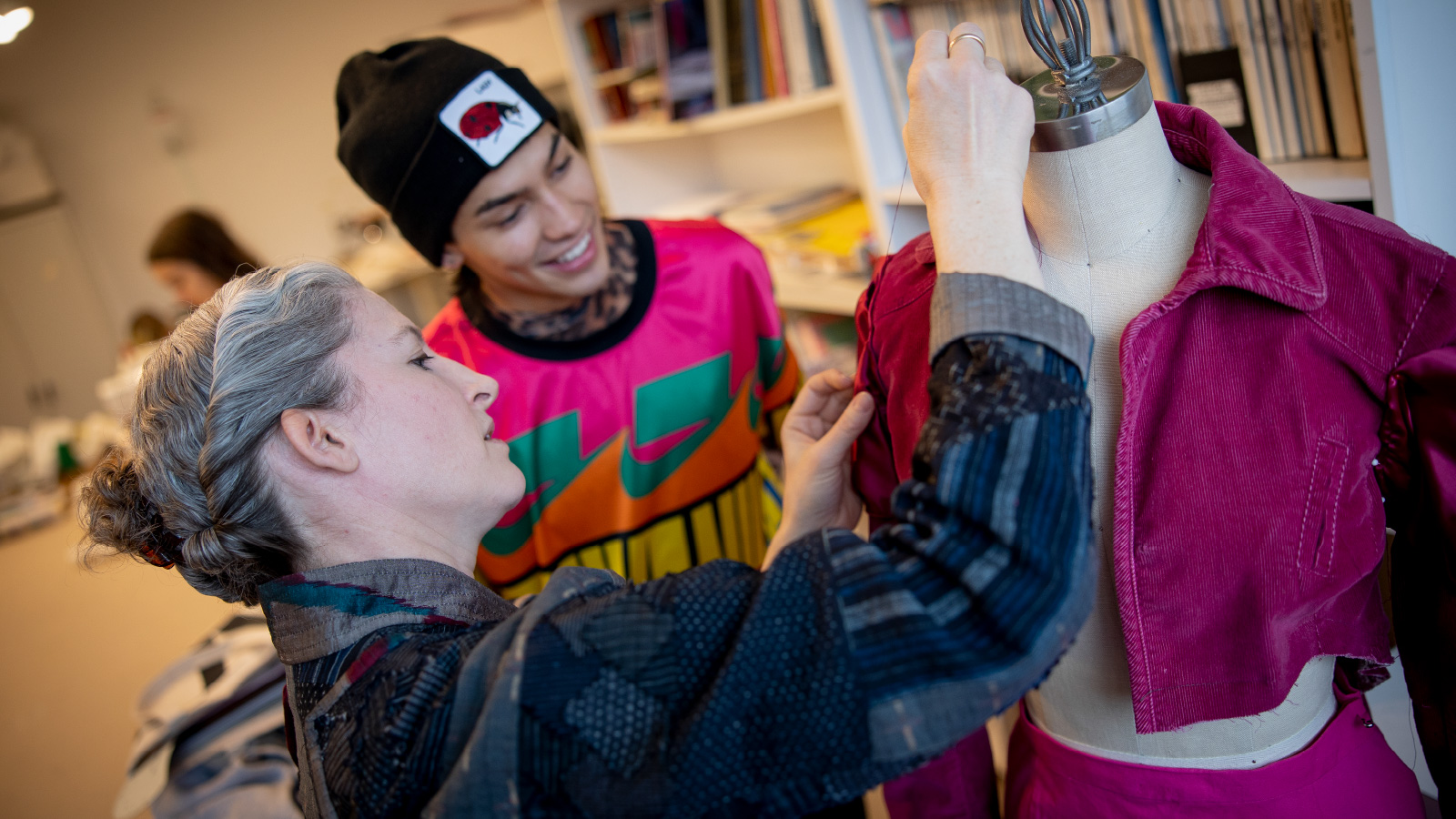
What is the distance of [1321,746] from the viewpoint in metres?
0.92

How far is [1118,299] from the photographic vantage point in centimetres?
91

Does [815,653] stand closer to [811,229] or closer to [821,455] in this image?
[821,455]

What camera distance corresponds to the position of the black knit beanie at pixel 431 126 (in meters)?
1.44

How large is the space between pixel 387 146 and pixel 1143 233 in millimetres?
1159

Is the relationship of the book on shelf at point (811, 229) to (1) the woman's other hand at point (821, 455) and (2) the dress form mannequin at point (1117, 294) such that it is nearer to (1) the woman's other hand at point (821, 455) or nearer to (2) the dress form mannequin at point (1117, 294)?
(1) the woman's other hand at point (821, 455)

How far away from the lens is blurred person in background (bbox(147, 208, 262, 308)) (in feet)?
12.0

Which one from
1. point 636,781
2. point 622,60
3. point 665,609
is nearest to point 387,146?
point 665,609

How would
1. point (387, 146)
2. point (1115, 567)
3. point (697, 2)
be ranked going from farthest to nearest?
point (697, 2), point (387, 146), point (1115, 567)

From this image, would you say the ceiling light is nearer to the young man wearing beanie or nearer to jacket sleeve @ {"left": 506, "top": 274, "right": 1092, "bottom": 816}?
the young man wearing beanie

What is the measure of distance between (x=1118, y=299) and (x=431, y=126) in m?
1.08

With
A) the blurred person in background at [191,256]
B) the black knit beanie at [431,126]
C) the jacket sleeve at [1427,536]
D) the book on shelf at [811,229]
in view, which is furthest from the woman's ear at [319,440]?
the blurred person in background at [191,256]

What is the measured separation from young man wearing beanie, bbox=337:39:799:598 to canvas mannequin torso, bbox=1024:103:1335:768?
2.66 feet

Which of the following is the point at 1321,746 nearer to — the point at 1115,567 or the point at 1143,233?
the point at 1115,567

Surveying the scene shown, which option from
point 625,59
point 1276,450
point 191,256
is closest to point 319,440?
point 1276,450
